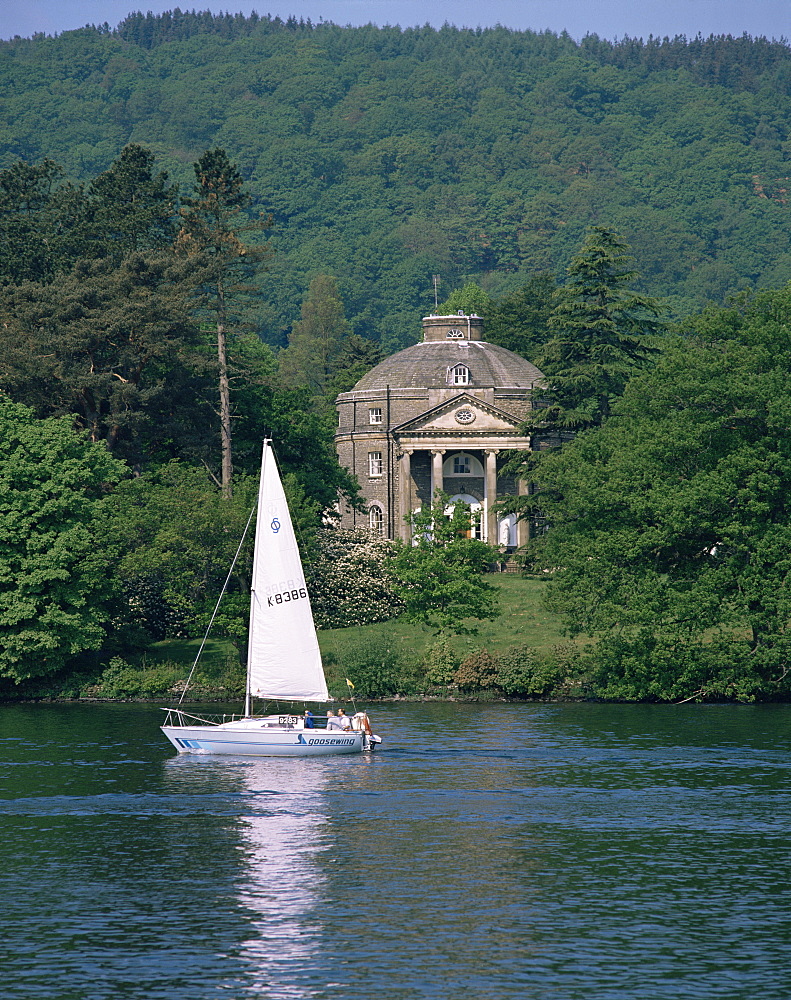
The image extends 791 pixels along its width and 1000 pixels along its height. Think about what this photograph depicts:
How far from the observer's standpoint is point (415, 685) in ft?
212

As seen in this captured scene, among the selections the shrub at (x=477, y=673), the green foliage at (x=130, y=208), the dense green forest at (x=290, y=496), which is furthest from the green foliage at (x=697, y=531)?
the green foliage at (x=130, y=208)

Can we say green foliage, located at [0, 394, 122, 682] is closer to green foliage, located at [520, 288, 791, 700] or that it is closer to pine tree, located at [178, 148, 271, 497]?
pine tree, located at [178, 148, 271, 497]

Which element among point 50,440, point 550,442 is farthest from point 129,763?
point 550,442

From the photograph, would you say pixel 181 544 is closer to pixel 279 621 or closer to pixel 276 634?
pixel 279 621

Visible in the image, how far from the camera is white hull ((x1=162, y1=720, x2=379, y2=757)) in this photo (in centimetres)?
4953

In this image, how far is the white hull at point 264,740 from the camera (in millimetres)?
49531

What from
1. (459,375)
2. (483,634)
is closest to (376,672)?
(483,634)

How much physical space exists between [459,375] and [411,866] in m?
76.1

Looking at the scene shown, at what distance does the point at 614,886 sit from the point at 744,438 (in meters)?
35.0

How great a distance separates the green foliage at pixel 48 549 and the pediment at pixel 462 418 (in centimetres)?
4098

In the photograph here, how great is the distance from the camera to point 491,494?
10775 cm

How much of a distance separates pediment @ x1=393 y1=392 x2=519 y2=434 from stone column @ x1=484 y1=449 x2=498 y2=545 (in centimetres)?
216

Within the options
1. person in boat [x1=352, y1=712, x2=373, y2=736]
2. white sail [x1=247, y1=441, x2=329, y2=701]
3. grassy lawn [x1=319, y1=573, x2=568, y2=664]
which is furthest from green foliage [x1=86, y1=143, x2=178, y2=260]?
person in boat [x1=352, y1=712, x2=373, y2=736]

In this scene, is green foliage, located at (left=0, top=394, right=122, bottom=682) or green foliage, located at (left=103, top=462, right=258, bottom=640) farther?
green foliage, located at (left=103, top=462, right=258, bottom=640)
